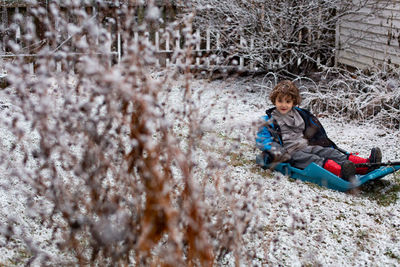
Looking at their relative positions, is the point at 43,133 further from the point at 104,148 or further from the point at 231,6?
the point at 231,6

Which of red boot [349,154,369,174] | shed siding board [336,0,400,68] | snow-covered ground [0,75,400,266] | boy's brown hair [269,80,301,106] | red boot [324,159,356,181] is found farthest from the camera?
shed siding board [336,0,400,68]

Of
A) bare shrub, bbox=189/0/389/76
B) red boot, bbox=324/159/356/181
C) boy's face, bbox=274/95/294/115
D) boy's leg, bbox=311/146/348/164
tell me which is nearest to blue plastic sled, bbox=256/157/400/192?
Result: red boot, bbox=324/159/356/181

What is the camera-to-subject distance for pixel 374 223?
3004mm

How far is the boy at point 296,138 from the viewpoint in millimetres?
3617

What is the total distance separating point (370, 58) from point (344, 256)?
16.5ft

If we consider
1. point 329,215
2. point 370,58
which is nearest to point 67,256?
point 329,215

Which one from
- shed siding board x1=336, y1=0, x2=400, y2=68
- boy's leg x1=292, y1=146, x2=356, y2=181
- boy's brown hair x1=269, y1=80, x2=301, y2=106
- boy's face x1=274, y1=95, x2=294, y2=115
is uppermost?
shed siding board x1=336, y1=0, x2=400, y2=68

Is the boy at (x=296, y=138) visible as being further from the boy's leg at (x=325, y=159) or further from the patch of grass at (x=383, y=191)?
the patch of grass at (x=383, y=191)

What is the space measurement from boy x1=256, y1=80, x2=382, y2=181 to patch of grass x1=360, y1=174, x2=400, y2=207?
16 cm

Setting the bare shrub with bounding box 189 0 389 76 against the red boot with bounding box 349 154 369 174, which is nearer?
the red boot with bounding box 349 154 369 174

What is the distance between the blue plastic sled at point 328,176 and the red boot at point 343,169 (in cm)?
4

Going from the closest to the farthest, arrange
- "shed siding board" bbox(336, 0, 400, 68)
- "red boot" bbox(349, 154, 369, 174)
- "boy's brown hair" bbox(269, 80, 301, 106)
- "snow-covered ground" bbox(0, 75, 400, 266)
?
"snow-covered ground" bbox(0, 75, 400, 266) < "red boot" bbox(349, 154, 369, 174) < "boy's brown hair" bbox(269, 80, 301, 106) < "shed siding board" bbox(336, 0, 400, 68)

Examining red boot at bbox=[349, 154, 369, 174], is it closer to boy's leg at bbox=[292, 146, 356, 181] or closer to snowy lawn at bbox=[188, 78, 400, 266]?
boy's leg at bbox=[292, 146, 356, 181]

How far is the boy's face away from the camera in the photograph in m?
3.89
